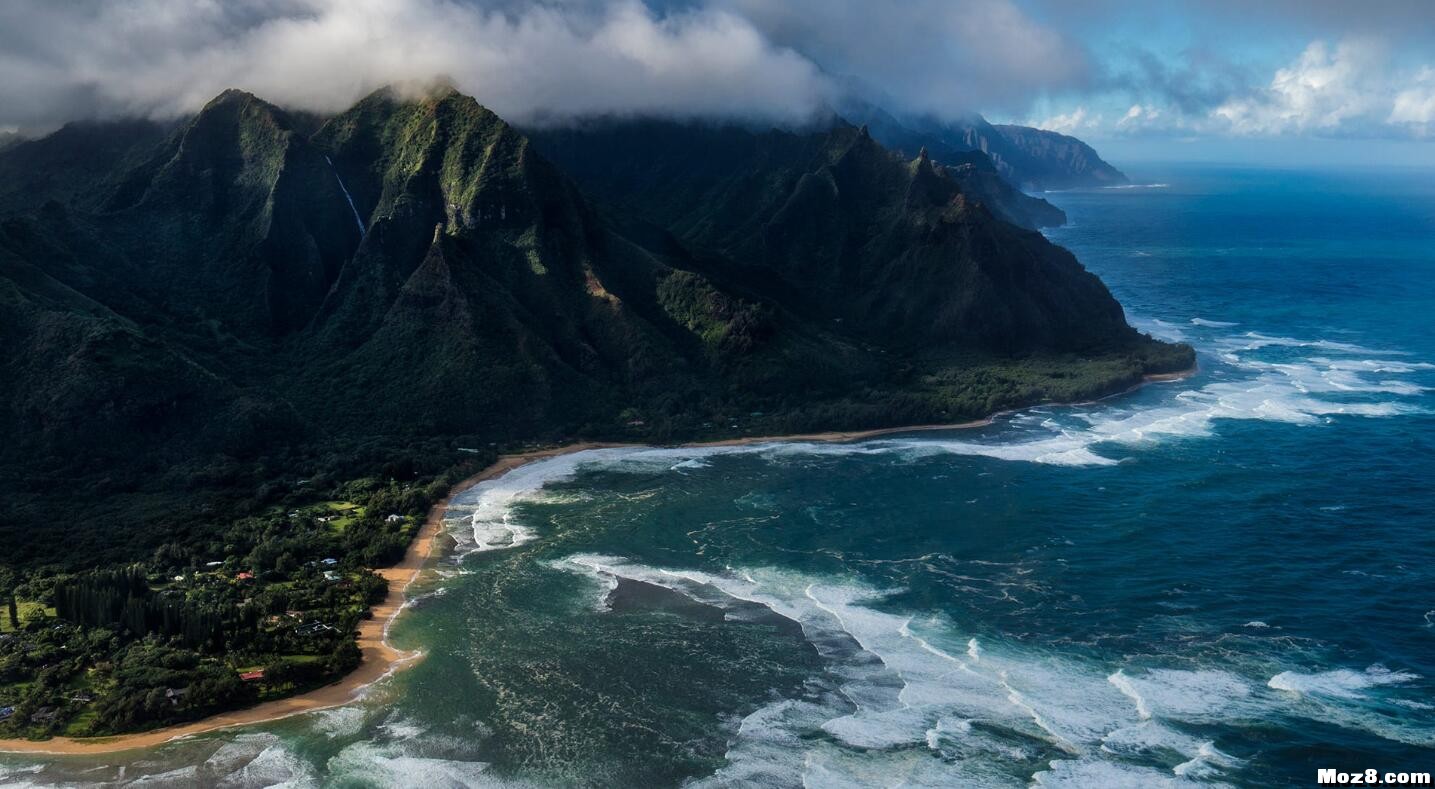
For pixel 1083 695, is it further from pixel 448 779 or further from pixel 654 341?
pixel 654 341

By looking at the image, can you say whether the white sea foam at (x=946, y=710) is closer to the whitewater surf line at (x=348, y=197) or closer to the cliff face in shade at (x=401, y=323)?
the cliff face in shade at (x=401, y=323)

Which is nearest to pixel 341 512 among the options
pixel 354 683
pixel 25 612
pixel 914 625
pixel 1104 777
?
pixel 25 612

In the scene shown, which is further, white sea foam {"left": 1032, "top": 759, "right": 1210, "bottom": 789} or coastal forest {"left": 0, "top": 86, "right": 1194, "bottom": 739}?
coastal forest {"left": 0, "top": 86, "right": 1194, "bottom": 739}

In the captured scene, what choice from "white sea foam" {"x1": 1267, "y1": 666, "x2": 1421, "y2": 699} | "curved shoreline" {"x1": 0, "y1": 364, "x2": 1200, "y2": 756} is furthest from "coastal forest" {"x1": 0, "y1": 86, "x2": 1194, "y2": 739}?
"white sea foam" {"x1": 1267, "y1": 666, "x2": 1421, "y2": 699}

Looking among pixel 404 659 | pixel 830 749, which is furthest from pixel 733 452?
pixel 830 749

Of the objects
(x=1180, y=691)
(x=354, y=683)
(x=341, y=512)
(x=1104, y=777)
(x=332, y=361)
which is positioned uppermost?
(x=332, y=361)

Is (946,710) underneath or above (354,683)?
underneath

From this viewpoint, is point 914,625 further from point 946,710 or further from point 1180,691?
point 1180,691

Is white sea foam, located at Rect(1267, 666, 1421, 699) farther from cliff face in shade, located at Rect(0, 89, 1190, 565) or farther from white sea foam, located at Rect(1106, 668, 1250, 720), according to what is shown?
cliff face in shade, located at Rect(0, 89, 1190, 565)
